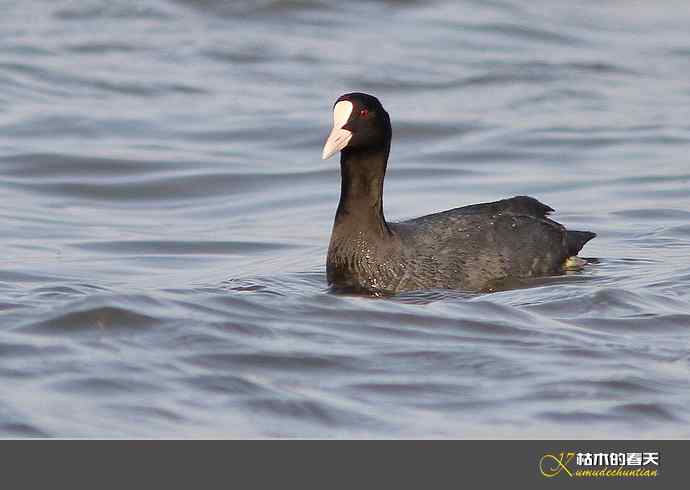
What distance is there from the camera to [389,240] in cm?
859

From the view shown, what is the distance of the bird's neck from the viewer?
8.60 meters

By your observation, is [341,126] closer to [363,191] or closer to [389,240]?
[363,191]

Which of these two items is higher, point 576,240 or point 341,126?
point 341,126

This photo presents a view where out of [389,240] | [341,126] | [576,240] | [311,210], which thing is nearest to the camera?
[341,126]

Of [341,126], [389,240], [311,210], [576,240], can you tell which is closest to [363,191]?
[389,240]

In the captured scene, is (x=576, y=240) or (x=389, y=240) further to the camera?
(x=576, y=240)
